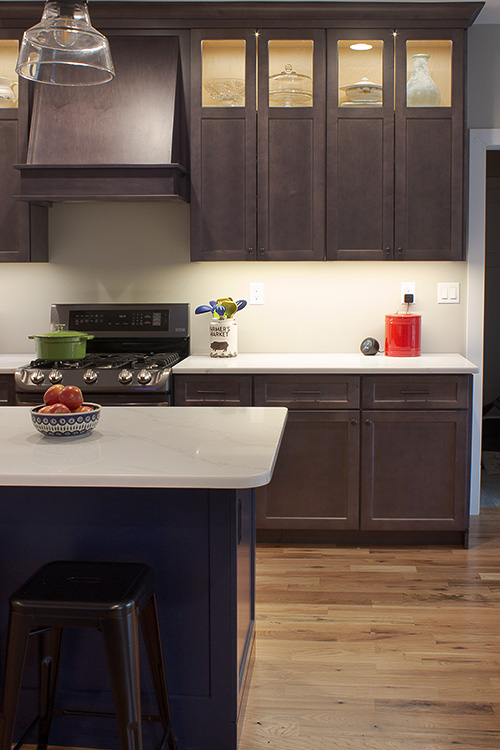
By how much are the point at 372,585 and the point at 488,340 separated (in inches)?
171

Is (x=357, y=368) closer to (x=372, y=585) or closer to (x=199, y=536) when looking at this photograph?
(x=372, y=585)

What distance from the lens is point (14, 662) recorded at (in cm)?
173

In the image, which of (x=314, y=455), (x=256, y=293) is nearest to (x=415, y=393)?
(x=314, y=455)

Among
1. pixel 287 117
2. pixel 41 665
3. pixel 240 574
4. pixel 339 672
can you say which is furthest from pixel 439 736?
pixel 287 117

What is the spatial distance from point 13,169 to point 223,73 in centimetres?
118

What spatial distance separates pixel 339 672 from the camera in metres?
2.55

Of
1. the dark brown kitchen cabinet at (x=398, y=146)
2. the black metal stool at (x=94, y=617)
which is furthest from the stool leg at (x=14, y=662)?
the dark brown kitchen cabinet at (x=398, y=146)

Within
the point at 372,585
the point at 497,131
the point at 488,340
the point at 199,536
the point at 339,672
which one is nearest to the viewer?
the point at 199,536

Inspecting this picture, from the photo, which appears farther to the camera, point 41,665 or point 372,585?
point 372,585

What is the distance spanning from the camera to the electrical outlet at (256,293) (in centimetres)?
425

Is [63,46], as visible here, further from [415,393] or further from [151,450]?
[415,393]

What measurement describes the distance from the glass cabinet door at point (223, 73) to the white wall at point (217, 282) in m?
0.63

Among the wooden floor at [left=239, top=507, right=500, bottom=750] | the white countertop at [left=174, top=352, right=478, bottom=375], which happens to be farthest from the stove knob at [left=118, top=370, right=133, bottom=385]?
the wooden floor at [left=239, top=507, right=500, bottom=750]

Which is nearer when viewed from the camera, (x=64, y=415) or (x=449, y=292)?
(x=64, y=415)
